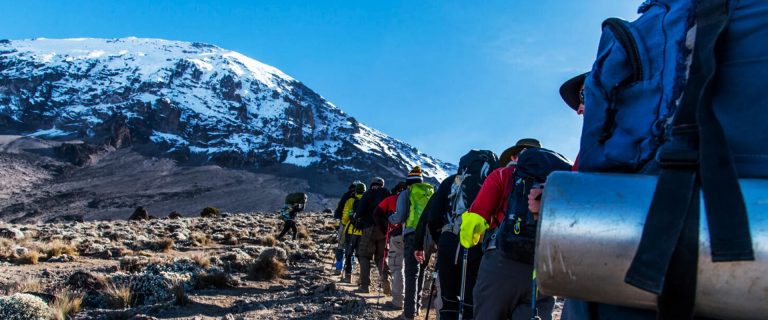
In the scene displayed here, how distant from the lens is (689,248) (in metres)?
1.09

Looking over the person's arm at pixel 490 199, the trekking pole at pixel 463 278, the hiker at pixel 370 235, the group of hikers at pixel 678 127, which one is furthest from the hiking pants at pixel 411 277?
the group of hikers at pixel 678 127

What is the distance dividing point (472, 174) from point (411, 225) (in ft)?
7.88

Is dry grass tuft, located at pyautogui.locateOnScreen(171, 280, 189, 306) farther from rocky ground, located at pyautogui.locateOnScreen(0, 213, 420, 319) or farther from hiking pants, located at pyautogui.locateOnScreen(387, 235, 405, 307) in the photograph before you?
hiking pants, located at pyautogui.locateOnScreen(387, 235, 405, 307)

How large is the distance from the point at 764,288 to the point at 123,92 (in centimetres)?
15608

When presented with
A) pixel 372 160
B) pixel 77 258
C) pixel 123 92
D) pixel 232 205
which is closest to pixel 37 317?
pixel 77 258

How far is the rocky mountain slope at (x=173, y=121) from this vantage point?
9644 centimetres

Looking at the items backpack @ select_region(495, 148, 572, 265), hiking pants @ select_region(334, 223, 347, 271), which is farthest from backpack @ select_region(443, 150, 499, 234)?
hiking pants @ select_region(334, 223, 347, 271)

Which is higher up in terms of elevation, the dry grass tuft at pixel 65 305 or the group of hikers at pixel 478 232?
the group of hikers at pixel 478 232

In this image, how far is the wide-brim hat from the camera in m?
4.12

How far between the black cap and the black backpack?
7.31 feet

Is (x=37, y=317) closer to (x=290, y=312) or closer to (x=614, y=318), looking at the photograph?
(x=290, y=312)

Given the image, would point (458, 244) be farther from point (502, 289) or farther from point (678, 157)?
point (678, 157)

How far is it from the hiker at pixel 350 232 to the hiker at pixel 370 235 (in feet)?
1.72

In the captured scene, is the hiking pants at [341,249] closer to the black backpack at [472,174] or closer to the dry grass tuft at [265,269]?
the dry grass tuft at [265,269]
